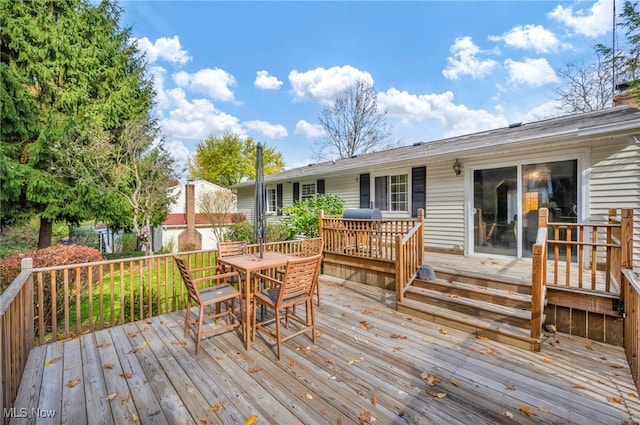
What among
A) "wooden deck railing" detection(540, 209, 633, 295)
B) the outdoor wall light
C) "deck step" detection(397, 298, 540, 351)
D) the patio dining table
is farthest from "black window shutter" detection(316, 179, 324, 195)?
"wooden deck railing" detection(540, 209, 633, 295)

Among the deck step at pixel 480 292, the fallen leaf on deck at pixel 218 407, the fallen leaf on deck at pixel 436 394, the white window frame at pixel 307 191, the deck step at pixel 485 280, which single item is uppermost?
the white window frame at pixel 307 191

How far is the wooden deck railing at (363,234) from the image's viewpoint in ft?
17.9

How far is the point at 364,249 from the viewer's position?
19.4 feet

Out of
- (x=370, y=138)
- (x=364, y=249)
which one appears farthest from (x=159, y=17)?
(x=370, y=138)

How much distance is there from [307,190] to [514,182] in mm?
7037

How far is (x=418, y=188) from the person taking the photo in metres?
7.48

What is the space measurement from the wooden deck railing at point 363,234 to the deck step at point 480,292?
100 cm

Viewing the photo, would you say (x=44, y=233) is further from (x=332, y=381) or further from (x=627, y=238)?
(x=627, y=238)

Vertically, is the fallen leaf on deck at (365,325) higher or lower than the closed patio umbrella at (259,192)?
lower

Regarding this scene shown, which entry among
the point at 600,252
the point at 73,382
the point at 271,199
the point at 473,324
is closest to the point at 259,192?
the point at 73,382

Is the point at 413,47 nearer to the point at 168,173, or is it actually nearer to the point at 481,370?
the point at 168,173

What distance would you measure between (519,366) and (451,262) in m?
3.01

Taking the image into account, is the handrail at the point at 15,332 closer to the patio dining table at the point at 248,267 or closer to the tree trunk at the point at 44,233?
the patio dining table at the point at 248,267

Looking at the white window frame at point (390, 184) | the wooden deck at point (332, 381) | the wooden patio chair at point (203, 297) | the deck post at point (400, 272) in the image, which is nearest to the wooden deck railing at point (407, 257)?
the deck post at point (400, 272)
